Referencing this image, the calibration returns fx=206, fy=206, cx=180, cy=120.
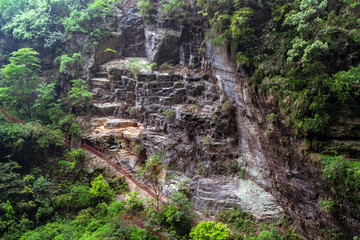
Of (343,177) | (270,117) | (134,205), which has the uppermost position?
(270,117)

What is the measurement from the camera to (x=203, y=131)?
14094mm

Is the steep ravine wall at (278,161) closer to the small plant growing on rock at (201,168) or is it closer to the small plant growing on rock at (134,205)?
the small plant growing on rock at (201,168)

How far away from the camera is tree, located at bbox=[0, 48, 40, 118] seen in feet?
56.2

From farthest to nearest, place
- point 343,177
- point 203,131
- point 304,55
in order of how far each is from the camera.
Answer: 1. point 203,131
2. point 304,55
3. point 343,177

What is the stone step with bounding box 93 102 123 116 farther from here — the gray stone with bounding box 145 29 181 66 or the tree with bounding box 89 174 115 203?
the tree with bounding box 89 174 115 203

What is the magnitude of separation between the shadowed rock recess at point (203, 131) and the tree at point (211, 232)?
220 centimetres

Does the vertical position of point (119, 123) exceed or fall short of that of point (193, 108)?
it falls short

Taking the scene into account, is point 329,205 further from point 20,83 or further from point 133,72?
point 20,83

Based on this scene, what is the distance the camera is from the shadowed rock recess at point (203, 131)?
31.0ft

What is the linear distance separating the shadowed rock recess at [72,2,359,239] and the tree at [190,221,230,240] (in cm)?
220

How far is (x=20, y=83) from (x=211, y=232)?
1953 cm

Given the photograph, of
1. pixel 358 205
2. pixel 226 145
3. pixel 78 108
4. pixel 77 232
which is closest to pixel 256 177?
pixel 226 145

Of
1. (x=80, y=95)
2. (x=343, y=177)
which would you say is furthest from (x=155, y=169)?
(x=80, y=95)

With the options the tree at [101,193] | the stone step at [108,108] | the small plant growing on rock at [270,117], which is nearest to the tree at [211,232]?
the small plant growing on rock at [270,117]
